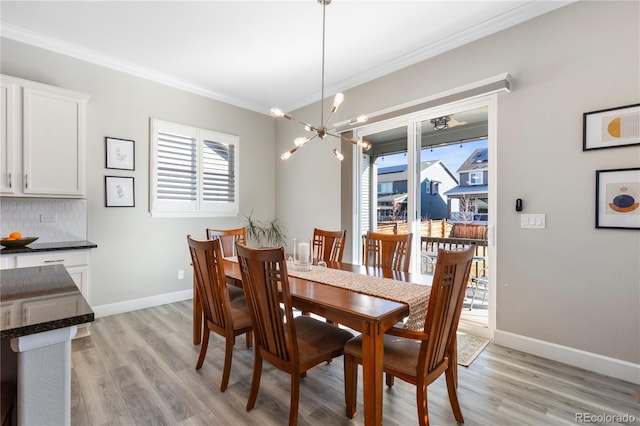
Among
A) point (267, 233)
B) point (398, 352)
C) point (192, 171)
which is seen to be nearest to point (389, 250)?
point (398, 352)

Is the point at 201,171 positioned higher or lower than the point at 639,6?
lower

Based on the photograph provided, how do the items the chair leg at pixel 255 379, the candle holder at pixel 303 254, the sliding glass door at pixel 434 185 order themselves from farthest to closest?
the sliding glass door at pixel 434 185
the candle holder at pixel 303 254
the chair leg at pixel 255 379

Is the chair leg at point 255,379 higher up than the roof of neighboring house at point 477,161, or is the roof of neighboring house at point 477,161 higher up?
the roof of neighboring house at point 477,161

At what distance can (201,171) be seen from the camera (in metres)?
4.27

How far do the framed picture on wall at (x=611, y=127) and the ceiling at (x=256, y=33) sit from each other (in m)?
0.99

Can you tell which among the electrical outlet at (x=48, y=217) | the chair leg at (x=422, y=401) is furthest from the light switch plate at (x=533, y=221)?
the electrical outlet at (x=48, y=217)

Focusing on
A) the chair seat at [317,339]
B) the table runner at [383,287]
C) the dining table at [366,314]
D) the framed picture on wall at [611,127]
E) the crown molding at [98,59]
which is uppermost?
the crown molding at [98,59]

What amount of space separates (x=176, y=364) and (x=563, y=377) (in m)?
2.94

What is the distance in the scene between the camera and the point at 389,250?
267 centimetres

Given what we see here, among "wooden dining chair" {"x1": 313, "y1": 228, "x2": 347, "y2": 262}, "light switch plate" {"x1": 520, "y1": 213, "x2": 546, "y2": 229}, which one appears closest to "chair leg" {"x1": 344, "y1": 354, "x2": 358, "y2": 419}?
"wooden dining chair" {"x1": 313, "y1": 228, "x2": 347, "y2": 262}

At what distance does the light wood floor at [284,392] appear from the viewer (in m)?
1.81

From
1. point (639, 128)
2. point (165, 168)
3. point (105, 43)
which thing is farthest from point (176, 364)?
point (639, 128)

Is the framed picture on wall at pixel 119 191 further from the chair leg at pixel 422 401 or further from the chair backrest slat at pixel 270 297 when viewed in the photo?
the chair leg at pixel 422 401

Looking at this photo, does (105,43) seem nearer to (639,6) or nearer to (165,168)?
(165,168)
